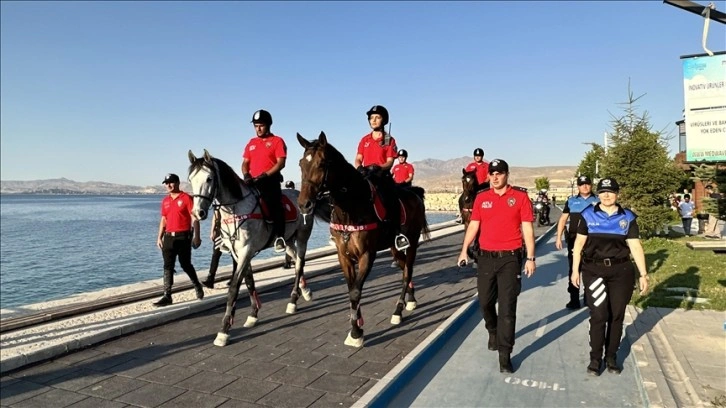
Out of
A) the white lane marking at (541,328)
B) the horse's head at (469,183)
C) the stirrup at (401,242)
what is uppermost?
the horse's head at (469,183)

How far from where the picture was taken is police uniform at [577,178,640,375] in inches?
193

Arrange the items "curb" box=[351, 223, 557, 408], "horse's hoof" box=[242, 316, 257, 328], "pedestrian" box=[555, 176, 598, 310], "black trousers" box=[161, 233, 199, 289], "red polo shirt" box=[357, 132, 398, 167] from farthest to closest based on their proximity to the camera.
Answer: "black trousers" box=[161, 233, 199, 289] → "pedestrian" box=[555, 176, 598, 310] → "red polo shirt" box=[357, 132, 398, 167] → "horse's hoof" box=[242, 316, 257, 328] → "curb" box=[351, 223, 557, 408]

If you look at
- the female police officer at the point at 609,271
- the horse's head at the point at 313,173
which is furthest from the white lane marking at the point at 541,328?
the horse's head at the point at 313,173

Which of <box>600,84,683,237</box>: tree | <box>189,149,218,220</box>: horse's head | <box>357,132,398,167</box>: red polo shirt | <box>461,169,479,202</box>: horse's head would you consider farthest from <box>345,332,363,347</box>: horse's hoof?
<box>600,84,683,237</box>: tree

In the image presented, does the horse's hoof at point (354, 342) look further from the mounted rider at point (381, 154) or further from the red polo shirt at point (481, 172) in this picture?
the red polo shirt at point (481, 172)

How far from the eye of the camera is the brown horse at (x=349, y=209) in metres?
5.03

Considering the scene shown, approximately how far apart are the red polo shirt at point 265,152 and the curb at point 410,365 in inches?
155

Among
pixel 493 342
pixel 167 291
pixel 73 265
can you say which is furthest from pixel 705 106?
pixel 73 265

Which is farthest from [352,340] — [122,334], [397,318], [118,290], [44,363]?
[118,290]

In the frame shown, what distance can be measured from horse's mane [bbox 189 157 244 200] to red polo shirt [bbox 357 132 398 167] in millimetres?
2295

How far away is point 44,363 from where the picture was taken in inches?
197

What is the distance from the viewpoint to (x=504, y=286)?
4973 mm

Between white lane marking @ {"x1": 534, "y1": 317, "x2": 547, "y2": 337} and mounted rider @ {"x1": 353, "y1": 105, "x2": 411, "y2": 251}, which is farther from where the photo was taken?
mounted rider @ {"x1": 353, "y1": 105, "x2": 411, "y2": 251}

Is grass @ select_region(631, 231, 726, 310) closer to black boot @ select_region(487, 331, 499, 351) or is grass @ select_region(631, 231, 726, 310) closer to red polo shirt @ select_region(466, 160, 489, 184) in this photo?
black boot @ select_region(487, 331, 499, 351)
